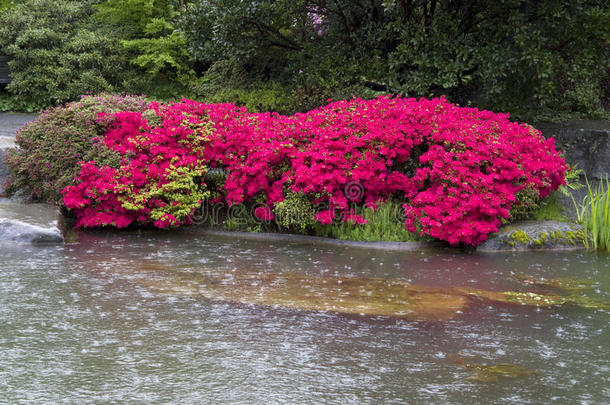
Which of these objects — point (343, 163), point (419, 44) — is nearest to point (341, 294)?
point (343, 163)

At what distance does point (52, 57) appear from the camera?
16.3 meters

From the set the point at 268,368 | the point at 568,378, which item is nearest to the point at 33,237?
the point at 268,368

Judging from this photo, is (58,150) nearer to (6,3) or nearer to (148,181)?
(148,181)

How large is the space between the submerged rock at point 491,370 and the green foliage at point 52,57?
13.4 meters

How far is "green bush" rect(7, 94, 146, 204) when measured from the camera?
8.77 m

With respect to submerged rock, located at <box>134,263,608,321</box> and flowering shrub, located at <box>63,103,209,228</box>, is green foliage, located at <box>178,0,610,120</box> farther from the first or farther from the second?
submerged rock, located at <box>134,263,608,321</box>

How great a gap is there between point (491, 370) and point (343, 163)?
164 inches

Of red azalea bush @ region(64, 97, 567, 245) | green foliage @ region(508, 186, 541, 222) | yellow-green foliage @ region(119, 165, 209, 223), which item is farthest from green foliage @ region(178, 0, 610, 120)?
yellow-green foliage @ region(119, 165, 209, 223)

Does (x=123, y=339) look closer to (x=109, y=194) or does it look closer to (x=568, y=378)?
(x=568, y=378)

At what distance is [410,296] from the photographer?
19.9 ft

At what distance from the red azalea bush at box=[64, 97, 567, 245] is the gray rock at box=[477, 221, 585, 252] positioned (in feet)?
0.64

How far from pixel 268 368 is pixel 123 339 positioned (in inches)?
46.4

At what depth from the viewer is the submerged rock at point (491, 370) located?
424 centimetres

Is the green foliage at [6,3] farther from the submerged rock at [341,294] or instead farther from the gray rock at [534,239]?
the gray rock at [534,239]
